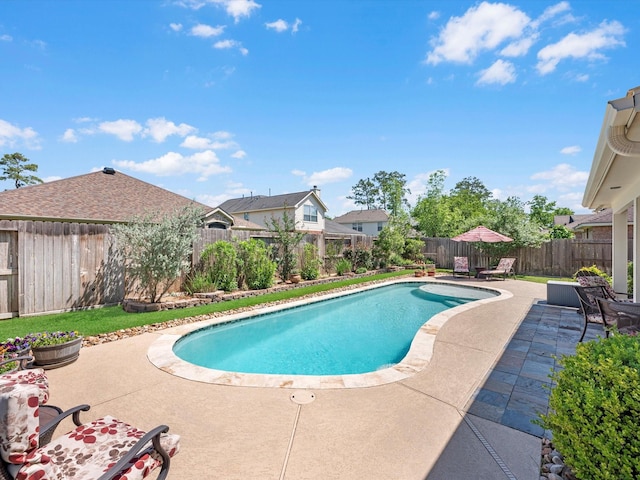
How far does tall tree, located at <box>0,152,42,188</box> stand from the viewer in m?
33.8

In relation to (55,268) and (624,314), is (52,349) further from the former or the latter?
(624,314)

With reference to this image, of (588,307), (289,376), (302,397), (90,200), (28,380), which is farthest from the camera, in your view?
(90,200)

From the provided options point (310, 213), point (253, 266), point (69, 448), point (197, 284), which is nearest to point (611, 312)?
point (69, 448)

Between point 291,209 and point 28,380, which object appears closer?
point 28,380

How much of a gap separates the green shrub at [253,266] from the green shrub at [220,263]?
534 millimetres

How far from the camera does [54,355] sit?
444 centimetres

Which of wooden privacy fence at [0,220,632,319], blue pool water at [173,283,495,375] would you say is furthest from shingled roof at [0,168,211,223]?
blue pool water at [173,283,495,375]

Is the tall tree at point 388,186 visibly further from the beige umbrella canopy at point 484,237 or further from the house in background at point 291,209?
the beige umbrella canopy at point 484,237

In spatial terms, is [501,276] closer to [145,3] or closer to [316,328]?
[316,328]

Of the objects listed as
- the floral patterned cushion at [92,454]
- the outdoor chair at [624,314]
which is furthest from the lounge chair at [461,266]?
the floral patterned cushion at [92,454]

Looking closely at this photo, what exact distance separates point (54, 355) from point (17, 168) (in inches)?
1724

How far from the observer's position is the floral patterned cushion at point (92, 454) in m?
1.62

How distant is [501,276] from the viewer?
14781mm

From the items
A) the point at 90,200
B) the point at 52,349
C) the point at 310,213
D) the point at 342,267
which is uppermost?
the point at 310,213
